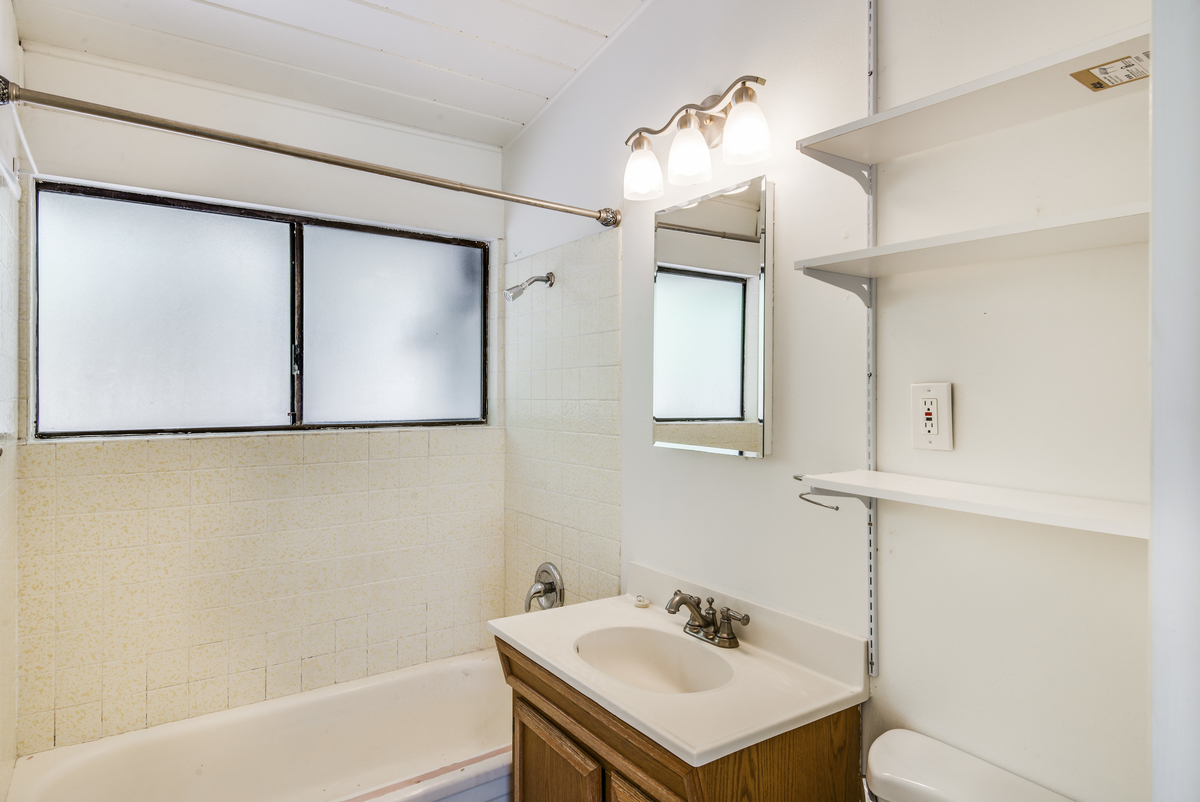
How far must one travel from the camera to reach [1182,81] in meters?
0.41

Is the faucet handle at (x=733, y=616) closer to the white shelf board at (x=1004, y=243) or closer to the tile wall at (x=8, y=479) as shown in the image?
the white shelf board at (x=1004, y=243)

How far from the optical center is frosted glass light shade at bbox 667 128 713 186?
5.27ft

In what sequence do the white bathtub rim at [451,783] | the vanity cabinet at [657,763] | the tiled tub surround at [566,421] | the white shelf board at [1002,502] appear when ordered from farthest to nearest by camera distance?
the tiled tub surround at [566,421] → the white bathtub rim at [451,783] → the vanity cabinet at [657,763] → the white shelf board at [1002,502]

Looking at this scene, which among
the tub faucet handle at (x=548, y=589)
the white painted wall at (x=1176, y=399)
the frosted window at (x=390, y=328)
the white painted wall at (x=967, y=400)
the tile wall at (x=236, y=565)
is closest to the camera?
the white painted wall at (x=1176, y=399)

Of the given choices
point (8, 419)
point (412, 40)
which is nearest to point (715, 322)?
point (412, 40)

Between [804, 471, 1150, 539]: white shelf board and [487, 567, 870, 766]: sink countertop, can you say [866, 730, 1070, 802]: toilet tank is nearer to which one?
[487, 567, 870, 766]: sink countertop

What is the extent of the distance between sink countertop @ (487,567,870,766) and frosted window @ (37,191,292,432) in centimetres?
138

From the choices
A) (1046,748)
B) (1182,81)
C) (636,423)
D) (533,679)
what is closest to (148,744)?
(533,679)

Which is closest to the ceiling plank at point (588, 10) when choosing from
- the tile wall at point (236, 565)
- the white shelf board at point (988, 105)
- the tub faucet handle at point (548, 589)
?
the white shelf board at point (988, 105)

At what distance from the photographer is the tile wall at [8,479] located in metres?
1.61

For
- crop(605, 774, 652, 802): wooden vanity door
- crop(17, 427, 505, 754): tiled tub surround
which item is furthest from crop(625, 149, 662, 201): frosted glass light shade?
crop(605, 774, 652, 802): wooden vanity door

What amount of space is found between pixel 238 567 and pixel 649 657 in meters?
1.47

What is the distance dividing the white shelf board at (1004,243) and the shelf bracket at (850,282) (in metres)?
0.01

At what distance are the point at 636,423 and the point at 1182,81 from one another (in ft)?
5.31
